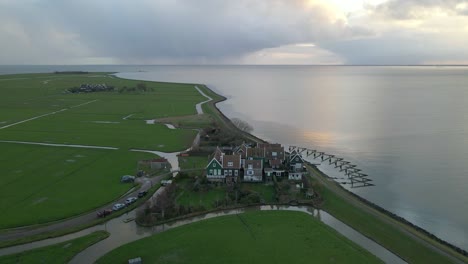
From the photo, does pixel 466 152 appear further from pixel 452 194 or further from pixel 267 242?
pixel 267 242

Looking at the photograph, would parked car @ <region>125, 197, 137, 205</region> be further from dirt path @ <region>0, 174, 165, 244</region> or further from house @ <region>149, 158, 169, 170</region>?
house @ <region>149, 158, 169, 170</region>

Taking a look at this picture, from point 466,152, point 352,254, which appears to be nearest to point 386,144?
point 466,152

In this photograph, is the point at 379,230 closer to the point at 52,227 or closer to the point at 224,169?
the point at 224,169

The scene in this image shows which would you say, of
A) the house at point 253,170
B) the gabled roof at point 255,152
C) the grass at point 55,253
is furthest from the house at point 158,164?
the grass at point 55,253

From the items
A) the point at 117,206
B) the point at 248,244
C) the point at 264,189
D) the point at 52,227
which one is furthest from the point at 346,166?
the point at 52,227

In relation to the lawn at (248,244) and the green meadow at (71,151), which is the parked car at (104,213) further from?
the lawn at (248,244)
